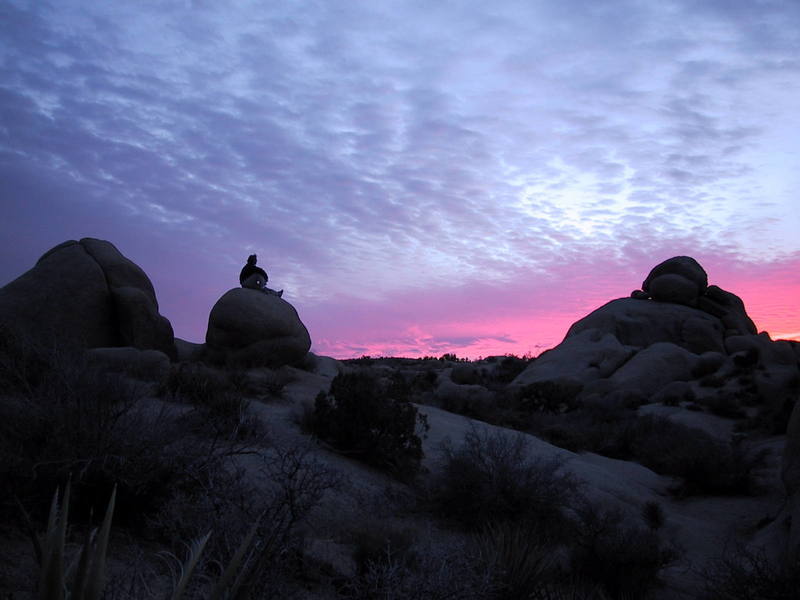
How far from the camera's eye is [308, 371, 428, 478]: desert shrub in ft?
30.6

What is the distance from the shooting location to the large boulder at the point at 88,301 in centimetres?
1605

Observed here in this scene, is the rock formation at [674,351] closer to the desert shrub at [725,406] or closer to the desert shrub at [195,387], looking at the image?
the desert shrub at [725,406]

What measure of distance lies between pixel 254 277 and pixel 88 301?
5.31 metres

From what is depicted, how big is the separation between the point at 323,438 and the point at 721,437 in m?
13.0

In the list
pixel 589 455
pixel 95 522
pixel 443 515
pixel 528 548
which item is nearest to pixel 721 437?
pixel 589 455

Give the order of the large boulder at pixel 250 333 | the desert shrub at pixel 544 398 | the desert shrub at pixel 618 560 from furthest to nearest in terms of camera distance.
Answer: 1. the desert shrub at pixel 544 398
2. the large boulder at pixel 250 333
3. the desert shrub at pixel 618 560

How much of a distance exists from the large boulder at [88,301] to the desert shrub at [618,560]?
45.6ft

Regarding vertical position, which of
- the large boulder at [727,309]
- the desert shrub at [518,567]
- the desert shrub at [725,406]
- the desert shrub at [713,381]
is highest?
the large boulder at [727,309]

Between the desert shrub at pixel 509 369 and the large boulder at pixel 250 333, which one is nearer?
the large boulder at pixel 250 333

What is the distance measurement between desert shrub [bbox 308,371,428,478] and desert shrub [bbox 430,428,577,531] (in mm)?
881

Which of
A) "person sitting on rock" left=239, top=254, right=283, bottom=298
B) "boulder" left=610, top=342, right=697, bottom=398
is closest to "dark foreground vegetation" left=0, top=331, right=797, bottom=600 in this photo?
"person sitting on rock" left=239, top=254, right=283, bottom=298

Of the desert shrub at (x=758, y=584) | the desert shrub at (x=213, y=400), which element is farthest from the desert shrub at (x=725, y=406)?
the desert shrub at (x=213, y=400)

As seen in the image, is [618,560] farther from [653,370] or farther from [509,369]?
[509,369]

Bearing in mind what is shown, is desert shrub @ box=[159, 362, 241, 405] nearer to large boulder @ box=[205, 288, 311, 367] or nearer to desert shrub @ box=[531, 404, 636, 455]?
large boulder @ box=[205, 288, 311, 367]
